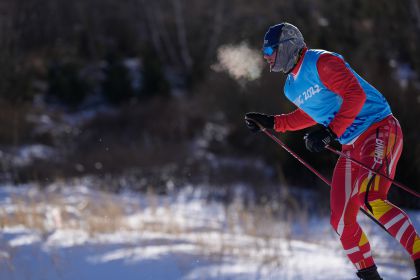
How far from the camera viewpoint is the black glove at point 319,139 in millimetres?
3020

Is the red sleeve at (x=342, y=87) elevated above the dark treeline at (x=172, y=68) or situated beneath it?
situated beneath

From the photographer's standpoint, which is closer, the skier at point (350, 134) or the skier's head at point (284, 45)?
the skier at point (350, 134)

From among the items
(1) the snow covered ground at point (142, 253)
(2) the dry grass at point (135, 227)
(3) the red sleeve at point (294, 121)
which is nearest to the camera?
(3) the red sleeve at point (294, 121)

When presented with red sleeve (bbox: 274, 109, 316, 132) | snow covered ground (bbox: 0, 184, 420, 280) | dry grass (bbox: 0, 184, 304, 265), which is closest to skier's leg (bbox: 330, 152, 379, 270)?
red sleeve (bbox: 274, 109, 316, 132)

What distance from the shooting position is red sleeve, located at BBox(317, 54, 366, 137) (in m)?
3.04

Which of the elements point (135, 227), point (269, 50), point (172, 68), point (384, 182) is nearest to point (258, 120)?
point (269, 50)

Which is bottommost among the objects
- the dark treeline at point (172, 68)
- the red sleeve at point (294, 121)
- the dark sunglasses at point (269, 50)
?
the red sleeve at point (294, 121)

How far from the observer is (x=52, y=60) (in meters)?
21.7

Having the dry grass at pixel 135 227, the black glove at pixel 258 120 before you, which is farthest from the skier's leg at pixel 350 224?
the dry grass at pixel 135 227

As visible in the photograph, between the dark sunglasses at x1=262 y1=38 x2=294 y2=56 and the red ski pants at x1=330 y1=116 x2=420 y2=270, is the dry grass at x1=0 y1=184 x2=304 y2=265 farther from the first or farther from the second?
the dark sunglasses at x1=262 y1=38 x2=294 y2=56

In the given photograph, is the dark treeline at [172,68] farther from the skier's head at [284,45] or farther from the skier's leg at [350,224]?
the skier's leg at [350,224]

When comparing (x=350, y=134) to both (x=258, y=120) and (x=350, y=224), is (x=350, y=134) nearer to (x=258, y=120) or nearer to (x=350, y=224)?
(x=350, y=224)

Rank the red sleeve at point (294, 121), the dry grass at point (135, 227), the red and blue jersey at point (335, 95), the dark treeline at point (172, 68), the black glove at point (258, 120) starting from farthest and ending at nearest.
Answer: the dark treeline at point (172, 68) → the dry grass at point (135, 227) → the black glove at point (258, 120) → the red sleeve at point (294, 121) → the red and blue jersey at point (335, 95)

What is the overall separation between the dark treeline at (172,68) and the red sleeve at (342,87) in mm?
4271
